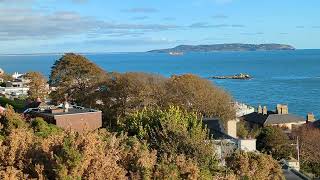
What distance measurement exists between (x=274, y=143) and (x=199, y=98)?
Result: 7683mm

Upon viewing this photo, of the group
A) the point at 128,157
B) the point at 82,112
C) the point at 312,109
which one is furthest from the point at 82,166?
the point at 312,109

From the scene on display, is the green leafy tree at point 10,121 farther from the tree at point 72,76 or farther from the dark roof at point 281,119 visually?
the dark roof at point 281,119

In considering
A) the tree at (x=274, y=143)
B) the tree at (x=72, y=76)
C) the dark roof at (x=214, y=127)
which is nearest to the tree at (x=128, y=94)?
the tree at (x=72, y=76)

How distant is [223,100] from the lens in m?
40.4

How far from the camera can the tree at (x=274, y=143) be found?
108ft

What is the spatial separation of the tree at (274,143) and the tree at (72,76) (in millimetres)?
15249

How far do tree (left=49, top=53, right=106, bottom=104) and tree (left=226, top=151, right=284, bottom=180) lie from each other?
3078 centimetres

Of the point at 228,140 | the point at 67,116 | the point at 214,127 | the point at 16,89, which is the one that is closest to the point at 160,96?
the point at 214,127

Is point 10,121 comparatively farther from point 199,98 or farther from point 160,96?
point 199,98

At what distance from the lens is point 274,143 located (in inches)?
1319

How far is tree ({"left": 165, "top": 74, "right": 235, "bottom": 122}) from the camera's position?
1547 inches

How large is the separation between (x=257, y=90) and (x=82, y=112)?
76.7 metres

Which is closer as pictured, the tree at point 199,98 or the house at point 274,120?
the tree at point 199,98

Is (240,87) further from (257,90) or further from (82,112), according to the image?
(82,112)
